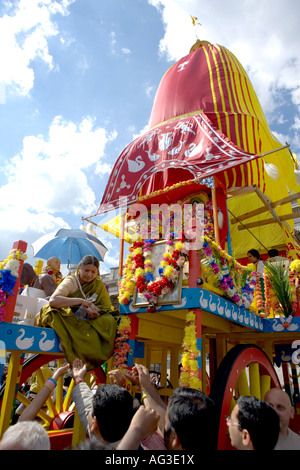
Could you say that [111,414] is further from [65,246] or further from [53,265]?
[65,246]

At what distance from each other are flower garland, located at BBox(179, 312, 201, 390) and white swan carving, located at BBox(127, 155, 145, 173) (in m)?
5.33

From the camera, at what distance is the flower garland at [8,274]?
3.34 m

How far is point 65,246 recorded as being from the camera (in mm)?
7449

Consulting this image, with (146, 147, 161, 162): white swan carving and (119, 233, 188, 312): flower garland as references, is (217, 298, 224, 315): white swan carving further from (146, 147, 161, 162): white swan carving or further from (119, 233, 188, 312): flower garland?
(146, 147, 161, 162): white swan carving

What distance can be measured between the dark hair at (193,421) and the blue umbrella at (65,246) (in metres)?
5.71

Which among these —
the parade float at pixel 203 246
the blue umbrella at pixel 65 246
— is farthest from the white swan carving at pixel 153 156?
the blue umbrella at pixel 65 246

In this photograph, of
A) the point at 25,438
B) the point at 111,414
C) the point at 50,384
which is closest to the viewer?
the point at 25,438

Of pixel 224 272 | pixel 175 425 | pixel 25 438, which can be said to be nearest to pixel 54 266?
pixel 224 272

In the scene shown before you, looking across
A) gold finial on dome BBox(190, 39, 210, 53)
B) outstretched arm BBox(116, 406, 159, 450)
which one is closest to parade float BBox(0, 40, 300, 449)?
gold finial on dome BBox(190, 39, 210, 53)

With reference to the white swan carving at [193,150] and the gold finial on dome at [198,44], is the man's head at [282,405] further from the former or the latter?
the gold finial on dome at [198,44]

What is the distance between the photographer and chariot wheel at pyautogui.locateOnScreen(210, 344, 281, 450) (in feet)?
10.4

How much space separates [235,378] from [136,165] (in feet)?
20.3
